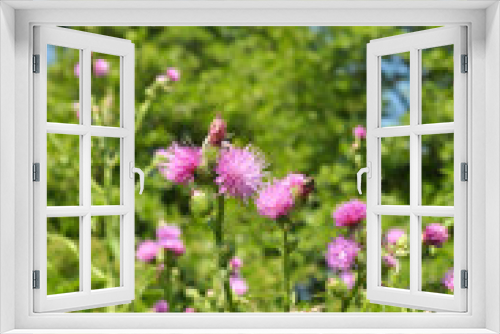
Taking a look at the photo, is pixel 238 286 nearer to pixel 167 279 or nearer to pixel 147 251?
pixel 167 279

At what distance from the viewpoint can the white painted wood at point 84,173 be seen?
197 cm

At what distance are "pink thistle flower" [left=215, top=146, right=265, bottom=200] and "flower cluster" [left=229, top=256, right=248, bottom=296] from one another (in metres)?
0.53

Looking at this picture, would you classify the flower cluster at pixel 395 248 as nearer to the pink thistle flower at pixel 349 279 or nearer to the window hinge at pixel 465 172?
the pink thistle flower at pixel 349 279

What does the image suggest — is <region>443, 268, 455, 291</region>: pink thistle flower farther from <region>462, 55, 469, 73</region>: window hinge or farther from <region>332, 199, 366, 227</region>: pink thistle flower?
<region>462, 55, 469, 73</region>: window hinge

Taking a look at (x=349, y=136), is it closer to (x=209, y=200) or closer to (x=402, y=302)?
(x=209, y=200)

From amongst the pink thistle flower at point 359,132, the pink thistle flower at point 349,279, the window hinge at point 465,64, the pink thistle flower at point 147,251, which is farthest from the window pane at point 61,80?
the window hinge at point 465,64

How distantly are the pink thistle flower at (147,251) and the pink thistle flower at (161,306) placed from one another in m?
0.32

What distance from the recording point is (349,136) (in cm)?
394

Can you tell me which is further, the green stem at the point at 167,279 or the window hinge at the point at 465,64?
the green stem at the point at 167,279

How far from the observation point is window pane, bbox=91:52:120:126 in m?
3.12

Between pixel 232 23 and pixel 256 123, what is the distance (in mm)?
1970

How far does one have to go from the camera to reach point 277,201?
3.24 metres

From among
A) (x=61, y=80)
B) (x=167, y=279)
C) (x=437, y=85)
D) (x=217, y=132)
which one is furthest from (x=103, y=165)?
(x=437, y=85)

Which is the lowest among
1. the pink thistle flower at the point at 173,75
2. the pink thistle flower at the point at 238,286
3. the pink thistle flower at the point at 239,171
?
the pink thistle flower at the point at 238,286
